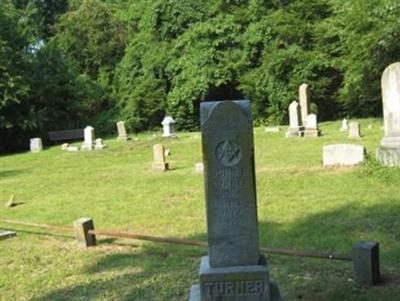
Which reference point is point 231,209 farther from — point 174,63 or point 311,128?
point 174,63

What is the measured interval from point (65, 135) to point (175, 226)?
22605 mm

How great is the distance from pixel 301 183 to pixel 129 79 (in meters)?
25.3

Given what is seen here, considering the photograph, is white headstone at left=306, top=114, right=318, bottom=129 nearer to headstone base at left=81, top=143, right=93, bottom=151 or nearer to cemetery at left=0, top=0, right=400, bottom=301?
cemetery at left=0, top=0, right=400, bottom=301

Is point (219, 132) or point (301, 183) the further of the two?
point (301, 183)

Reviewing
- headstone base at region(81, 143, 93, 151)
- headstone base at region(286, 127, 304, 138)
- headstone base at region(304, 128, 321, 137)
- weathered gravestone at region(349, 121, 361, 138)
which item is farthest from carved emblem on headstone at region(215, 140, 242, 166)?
headstone base at region(81, 143, 93, 151)

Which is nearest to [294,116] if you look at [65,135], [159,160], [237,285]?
[159,160]

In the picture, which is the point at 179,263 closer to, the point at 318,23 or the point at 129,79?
the point at 318,23

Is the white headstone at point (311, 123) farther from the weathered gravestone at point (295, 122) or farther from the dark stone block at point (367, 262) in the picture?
the dark stone block at point (367, 262)

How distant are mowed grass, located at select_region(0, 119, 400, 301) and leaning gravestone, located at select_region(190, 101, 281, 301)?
2.96 ft

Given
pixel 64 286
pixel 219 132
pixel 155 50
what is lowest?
pixel 64 286

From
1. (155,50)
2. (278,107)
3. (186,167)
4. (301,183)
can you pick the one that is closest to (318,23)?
(278,107)

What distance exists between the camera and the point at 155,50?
114ft

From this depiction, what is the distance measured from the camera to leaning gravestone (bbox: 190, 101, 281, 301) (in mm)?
4738

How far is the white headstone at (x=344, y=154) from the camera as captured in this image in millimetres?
12375
